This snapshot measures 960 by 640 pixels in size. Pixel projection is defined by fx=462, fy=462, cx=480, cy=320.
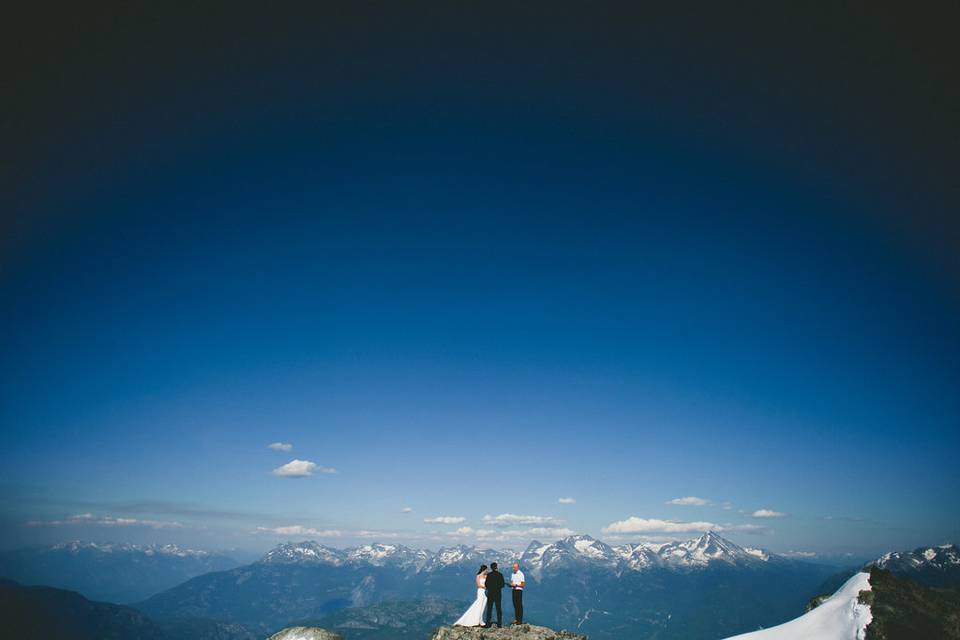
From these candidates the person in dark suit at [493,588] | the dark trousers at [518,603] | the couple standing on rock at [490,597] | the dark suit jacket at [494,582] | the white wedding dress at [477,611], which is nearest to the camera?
the dark trousers at [518,603]

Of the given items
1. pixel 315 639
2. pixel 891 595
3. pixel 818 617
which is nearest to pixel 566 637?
pixel 315 639

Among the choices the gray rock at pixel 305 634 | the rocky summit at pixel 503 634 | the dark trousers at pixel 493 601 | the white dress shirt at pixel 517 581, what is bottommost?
the gray rock at pixel 305 634

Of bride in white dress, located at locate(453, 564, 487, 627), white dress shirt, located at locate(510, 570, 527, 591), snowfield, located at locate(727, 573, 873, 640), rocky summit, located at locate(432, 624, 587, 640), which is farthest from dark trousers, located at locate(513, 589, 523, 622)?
snowfield, located at locate(727, 573, 873, 640)

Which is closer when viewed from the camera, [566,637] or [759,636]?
[566,637]

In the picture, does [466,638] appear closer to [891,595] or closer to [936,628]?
[891,595]

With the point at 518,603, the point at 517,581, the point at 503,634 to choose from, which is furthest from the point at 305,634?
the point at 517,581

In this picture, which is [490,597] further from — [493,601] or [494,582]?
[494,582]

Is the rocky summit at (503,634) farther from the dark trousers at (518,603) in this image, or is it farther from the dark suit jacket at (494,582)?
the dark suit jacket at (494,582)

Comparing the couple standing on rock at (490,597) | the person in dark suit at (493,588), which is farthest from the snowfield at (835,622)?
the person in dark suit at (493,588)

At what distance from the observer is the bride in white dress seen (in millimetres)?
29492

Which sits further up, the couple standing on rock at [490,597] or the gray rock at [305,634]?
the couple standing on rock at [490,597]

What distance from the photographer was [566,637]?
2733 cm

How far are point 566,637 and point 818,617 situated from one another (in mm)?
22158

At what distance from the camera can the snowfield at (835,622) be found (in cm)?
3231
